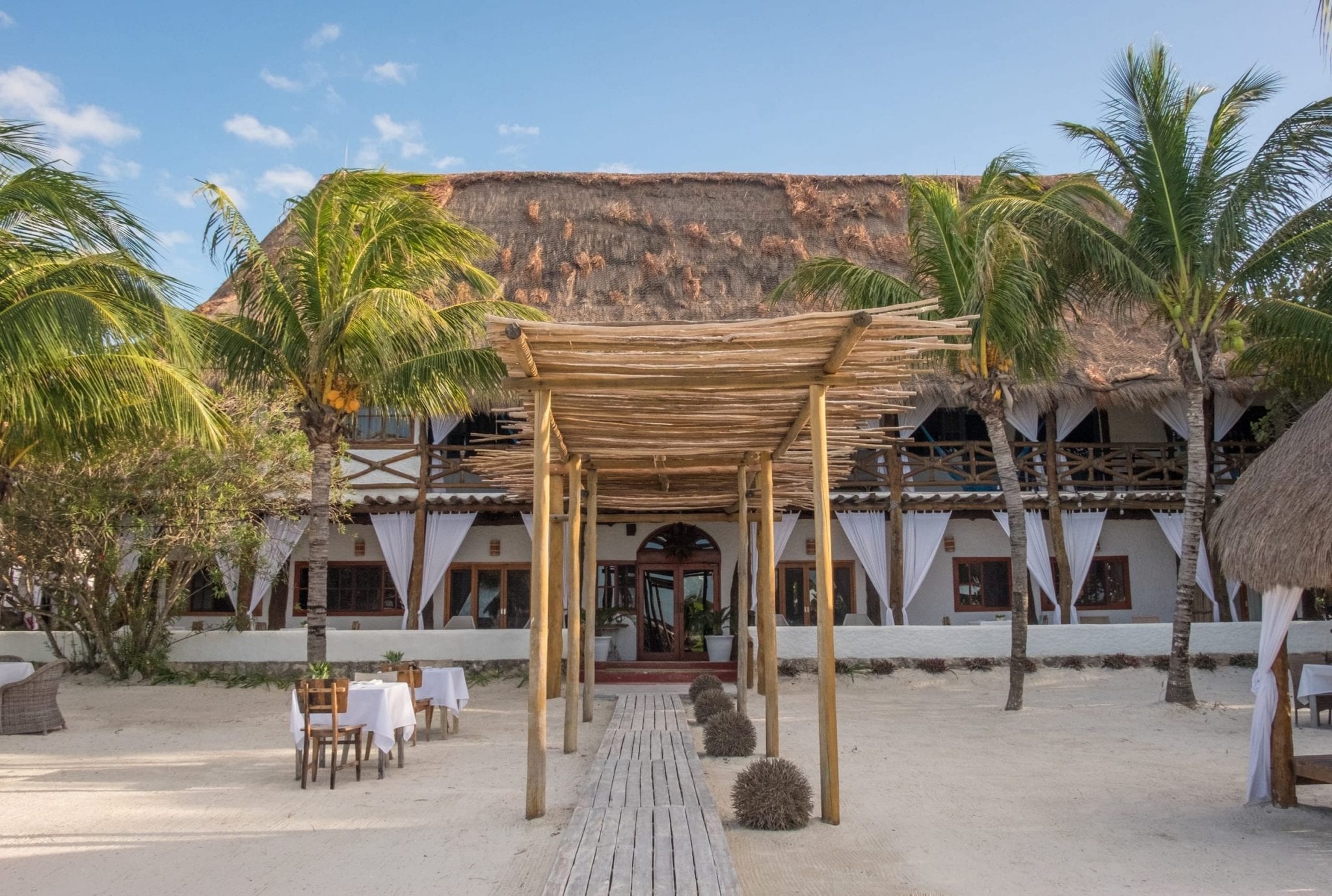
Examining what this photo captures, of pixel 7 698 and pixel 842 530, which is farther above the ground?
pixel 842 530

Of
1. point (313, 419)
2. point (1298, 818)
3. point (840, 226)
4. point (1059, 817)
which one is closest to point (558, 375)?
point (1059, 817)

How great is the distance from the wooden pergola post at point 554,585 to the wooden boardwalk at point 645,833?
12.6 ft

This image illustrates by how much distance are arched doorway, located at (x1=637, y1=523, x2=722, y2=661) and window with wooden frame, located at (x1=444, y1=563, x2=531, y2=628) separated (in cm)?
211

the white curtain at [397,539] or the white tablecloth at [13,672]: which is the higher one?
the white curtain at [397,539]

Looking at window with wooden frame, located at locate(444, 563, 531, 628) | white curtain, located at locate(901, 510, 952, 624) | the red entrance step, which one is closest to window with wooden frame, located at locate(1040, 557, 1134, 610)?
white curtain, located at locate(901, 510, 952, 624)

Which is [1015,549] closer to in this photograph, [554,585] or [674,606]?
[554,585]

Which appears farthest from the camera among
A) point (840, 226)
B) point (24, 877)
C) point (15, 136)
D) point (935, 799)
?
point (840, 226)

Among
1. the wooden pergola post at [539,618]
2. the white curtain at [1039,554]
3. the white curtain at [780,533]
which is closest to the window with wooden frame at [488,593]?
the white curtain at [780,533]

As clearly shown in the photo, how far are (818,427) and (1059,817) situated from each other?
2.81 meters

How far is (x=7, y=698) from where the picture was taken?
936 cm

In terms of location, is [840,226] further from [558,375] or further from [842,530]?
[558,375]

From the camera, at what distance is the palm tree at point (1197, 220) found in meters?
10.5

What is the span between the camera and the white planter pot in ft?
49.3

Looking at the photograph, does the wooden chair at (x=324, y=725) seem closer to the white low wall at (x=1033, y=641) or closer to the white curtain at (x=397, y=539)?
the white low wall at (x=1033, y=641)
